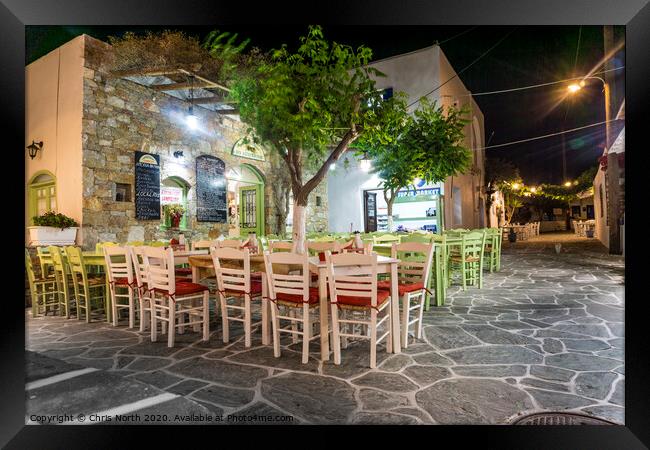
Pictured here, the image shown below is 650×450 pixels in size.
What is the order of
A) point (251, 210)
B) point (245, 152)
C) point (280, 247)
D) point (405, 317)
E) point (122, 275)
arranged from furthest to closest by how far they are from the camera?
1. point (251, 210)
2. point (245, 152)
3. point (280, 247)
4. point (122, 275)
5. point (405, 317)

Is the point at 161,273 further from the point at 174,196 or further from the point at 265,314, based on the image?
the point at 174,196

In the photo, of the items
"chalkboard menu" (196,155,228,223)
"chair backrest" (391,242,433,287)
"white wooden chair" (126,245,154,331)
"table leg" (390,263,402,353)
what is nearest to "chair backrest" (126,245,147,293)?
"white wooden chair" (126,245,154,331)

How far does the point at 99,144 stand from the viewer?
7.18 m

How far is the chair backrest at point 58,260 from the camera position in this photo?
17.5 feet

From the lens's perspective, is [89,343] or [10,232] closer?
[10,232]

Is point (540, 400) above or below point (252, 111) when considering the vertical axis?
below

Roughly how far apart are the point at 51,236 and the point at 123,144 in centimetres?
218

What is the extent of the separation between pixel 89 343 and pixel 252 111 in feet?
12.7

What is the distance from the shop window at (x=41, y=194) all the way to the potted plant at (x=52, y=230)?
1.06 metres

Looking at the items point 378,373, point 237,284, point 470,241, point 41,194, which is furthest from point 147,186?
point 378,373
